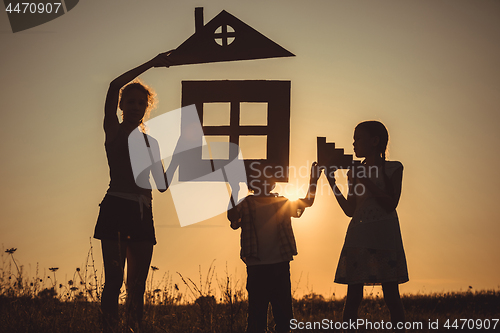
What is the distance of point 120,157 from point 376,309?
355cm

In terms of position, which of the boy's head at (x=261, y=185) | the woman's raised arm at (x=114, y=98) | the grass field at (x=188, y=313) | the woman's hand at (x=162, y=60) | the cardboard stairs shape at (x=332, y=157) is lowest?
the grass field at (x=188, y=313)

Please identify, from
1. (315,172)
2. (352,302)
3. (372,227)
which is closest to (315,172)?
(315,172)

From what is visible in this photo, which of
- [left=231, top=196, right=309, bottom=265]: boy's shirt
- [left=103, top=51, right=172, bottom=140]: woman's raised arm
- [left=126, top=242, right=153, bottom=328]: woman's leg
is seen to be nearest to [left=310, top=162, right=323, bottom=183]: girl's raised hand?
[left=231, top=196, right=309, bottom=265]: boy's shirt

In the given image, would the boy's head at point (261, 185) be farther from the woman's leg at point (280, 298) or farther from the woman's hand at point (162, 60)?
the woman's hand at point (162, 60)

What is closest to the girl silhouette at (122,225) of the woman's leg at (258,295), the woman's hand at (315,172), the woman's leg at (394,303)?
the woman's leg at (258,295)

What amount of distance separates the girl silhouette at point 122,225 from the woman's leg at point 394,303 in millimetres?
1791

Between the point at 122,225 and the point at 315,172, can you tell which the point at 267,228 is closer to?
the point at 315,172

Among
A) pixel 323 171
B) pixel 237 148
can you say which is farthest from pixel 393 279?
pixel 237 148

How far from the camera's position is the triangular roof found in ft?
11.6

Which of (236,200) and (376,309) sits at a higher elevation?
(236,200)

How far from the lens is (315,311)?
195 inches

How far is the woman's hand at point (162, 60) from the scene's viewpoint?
10.7 ft

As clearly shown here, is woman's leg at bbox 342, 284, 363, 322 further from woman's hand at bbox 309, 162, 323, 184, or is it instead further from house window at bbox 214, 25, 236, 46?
house window at bbox 214, 25, 236, 46

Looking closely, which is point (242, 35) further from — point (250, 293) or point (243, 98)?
point (250, 293)
